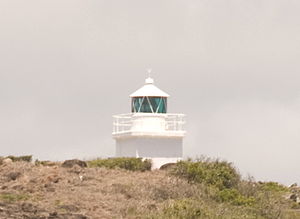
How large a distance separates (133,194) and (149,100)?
2830cm

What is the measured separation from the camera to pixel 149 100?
59.7 metres

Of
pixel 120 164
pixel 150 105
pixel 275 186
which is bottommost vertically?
pixel 275 186

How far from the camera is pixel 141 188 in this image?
32.7m

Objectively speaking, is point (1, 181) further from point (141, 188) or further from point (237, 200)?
point (237, 200)

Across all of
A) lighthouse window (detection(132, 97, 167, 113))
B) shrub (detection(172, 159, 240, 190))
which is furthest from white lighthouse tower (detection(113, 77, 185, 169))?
shrub (detection(172, 159, 240, 190))

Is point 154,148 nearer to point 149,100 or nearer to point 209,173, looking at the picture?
point 149,100

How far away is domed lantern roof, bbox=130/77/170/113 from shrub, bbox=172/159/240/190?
19.0m

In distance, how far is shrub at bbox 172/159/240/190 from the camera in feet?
125

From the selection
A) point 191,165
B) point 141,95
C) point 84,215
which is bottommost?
point 84,215

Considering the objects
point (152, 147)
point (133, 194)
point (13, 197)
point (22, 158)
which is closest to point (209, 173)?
point (133, 194)

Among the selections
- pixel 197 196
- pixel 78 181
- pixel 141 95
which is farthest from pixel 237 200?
pixel 141 95

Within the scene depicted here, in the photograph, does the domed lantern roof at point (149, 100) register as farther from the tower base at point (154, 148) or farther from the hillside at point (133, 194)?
the hillside at point (133, 194)

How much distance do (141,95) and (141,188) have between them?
27.1 metres

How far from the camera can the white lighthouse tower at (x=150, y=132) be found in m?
58.4
